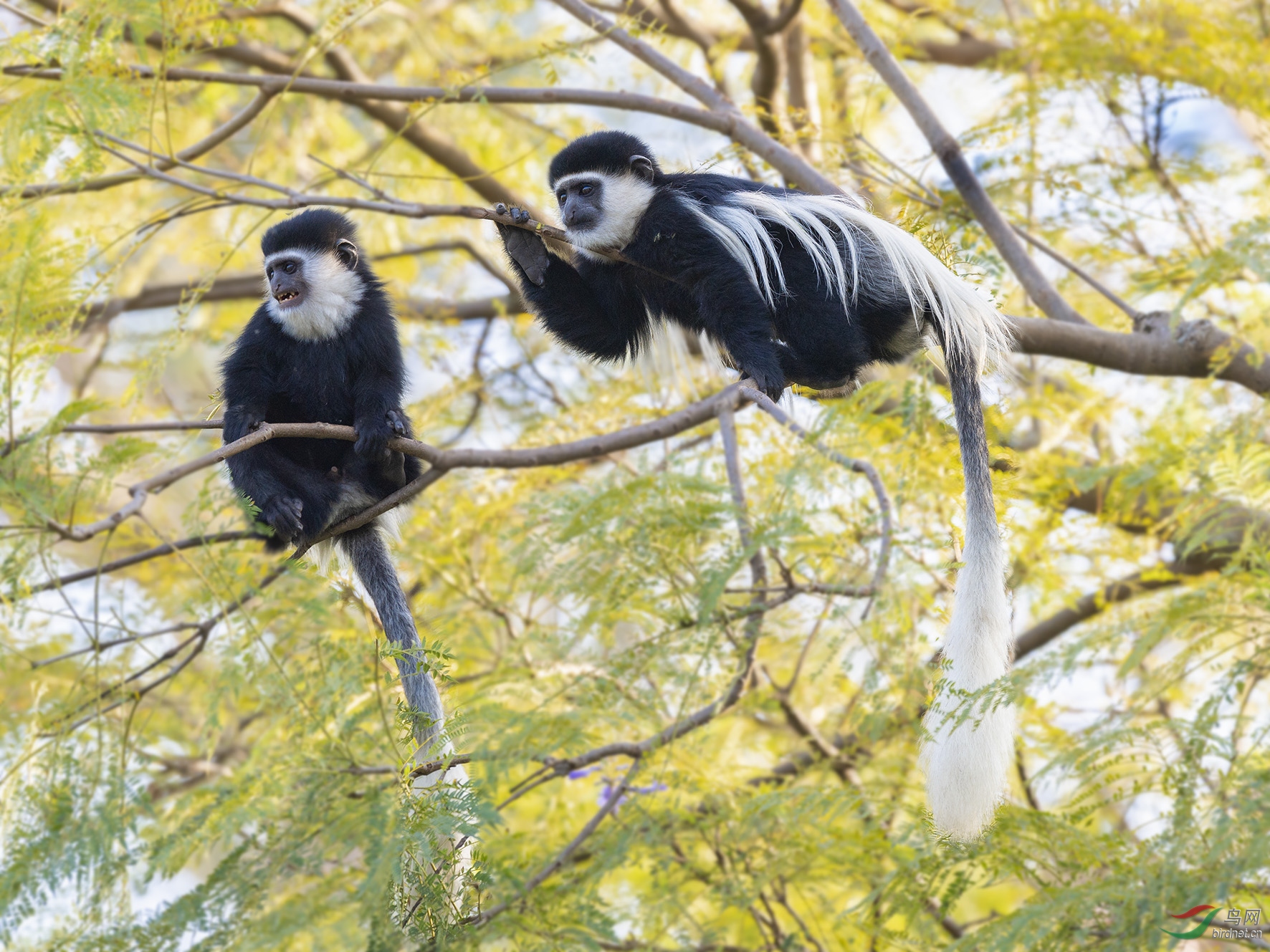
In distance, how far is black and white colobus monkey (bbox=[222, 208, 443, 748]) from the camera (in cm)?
199

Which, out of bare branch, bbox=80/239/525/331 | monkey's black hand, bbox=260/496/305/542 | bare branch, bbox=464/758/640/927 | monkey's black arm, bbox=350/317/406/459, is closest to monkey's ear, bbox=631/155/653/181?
monkey's black arm, bbox=350/317/406/459

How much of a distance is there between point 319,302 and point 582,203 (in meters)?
0.60

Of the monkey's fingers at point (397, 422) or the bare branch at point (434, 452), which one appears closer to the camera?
the bare branch at point (434, 452)

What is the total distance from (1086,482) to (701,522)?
87cm

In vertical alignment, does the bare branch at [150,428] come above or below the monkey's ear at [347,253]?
below

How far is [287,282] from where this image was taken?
2199 millimetres

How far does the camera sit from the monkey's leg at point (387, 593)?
192 centimetres

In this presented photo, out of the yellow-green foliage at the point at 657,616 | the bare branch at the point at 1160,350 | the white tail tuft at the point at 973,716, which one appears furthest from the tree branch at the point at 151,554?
the bare branch at the point at 1160,350

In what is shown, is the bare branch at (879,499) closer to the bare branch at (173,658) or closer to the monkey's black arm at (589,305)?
the monkey's black arm at (589,305)

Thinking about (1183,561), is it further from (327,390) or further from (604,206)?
(327,390)

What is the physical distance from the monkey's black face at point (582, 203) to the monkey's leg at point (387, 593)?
2.49ft

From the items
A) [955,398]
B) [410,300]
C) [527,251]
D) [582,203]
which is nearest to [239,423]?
[527,251]

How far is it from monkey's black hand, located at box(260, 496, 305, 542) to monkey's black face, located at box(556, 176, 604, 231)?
0.69 metres

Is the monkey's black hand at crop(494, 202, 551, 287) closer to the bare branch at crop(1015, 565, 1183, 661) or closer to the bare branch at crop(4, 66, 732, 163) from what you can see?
the bare branch at crop(4, 66, 732, 163)
